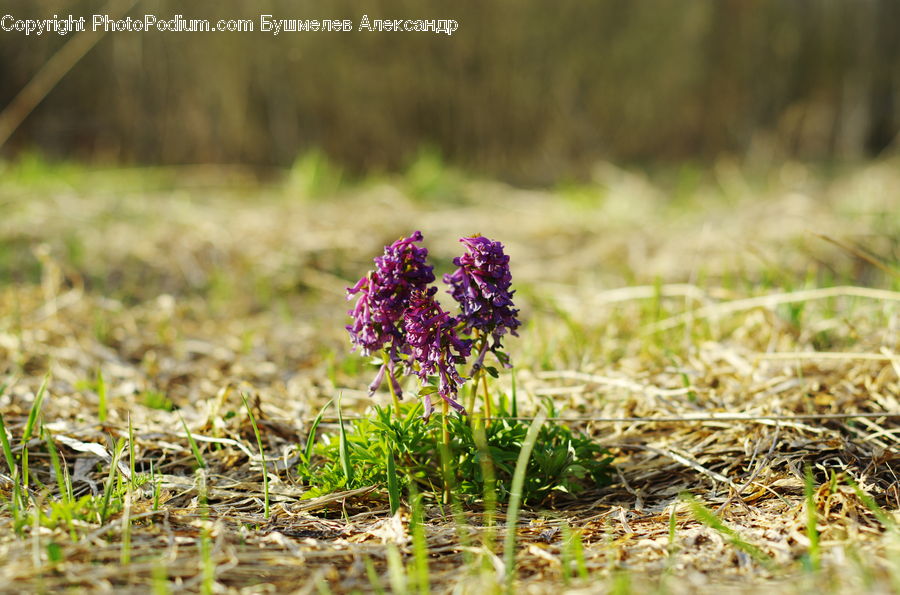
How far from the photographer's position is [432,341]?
66.2 inches

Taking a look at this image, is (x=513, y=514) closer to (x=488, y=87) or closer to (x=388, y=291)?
(x=388, y=291)

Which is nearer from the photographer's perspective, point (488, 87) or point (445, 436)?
point (445, 436)

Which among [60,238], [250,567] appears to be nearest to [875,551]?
[250,567]

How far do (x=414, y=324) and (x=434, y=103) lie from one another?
599 centimetres

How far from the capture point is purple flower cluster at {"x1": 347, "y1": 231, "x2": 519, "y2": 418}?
166 cm

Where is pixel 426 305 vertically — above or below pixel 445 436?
above

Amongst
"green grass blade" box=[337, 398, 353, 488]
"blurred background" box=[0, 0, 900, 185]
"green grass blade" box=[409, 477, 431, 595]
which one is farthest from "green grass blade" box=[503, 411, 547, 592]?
"blurred background" box=[0, 0, 900, 185]

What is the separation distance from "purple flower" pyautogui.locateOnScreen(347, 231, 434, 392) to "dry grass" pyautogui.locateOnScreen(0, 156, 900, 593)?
1.27 ft

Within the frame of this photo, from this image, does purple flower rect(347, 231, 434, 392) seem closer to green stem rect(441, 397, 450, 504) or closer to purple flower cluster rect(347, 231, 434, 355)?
purple flower cluster rect(347, 231, 434, 355)

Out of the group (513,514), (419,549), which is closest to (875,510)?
(513,514)

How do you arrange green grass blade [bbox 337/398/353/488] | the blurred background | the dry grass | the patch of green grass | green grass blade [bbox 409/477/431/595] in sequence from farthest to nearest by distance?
1. the blurred background
2. the patch of green grass
3. green grass blade [bbox 337/398/353/488]
4. the dry grass
5. green grass blade [bbox 409/477/431/595]

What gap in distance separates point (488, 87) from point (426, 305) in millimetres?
6027

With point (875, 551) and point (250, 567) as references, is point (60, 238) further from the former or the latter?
point (875, 551)

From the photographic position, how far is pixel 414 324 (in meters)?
1.66
